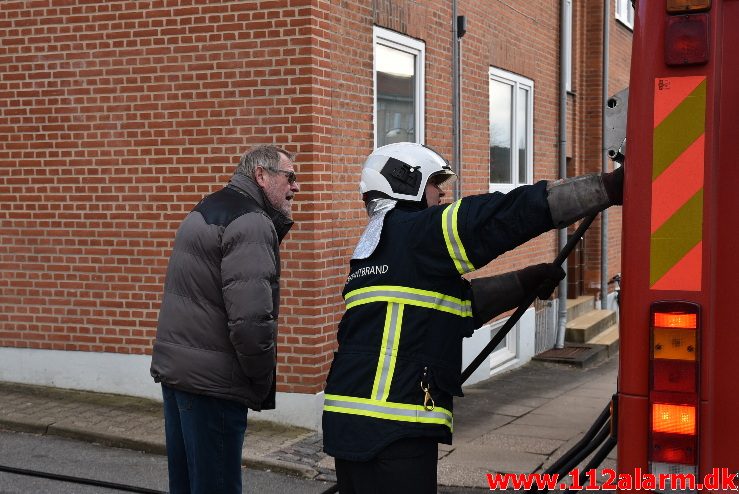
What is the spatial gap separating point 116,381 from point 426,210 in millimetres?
5705

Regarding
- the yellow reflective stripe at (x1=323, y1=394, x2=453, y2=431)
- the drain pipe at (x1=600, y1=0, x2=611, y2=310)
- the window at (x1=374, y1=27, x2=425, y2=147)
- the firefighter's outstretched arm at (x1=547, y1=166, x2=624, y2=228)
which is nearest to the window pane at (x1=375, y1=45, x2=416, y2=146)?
the window at (x1=374, y1=27, x2=425, y2=147)

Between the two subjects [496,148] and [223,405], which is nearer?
[223,405]

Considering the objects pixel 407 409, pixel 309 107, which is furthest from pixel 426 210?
pixel 309 107

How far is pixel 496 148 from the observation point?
11.6 m

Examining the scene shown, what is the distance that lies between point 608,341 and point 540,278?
34.7 feet

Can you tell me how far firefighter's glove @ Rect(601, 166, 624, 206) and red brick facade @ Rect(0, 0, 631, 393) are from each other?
4.78 meters

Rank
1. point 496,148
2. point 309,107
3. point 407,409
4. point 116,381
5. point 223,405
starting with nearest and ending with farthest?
1. point 407,409
2. point 223,405
3. point 309,107
4. point 116,381
5. point 496,148

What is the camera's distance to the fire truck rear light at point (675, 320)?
8.51ft

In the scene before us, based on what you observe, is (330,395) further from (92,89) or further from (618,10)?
(618,10)

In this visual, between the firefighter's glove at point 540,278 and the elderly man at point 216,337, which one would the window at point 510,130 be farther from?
the firefighter's glove at point 540,278

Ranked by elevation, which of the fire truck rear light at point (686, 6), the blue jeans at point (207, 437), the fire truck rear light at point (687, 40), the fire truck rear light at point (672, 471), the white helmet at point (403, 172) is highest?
the fire truck rear light at point (686, 6)

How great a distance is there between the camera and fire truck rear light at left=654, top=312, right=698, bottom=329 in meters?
2.59

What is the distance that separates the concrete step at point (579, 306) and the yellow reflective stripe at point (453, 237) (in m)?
11.4

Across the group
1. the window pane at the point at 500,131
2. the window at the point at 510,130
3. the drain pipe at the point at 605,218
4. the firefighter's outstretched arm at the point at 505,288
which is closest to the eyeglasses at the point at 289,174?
the firefighter's outstretched arm at the point at 505,288
